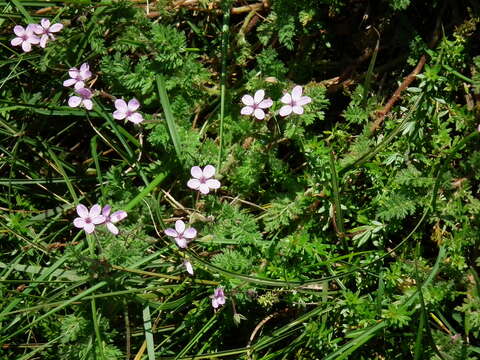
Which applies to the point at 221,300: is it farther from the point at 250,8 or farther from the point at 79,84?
the point at 250,8

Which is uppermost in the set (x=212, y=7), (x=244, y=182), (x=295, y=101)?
(x=212, y=7)

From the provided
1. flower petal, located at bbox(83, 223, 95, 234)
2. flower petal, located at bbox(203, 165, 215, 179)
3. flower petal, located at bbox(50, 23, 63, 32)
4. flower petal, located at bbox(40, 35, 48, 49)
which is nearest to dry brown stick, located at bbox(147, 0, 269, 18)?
flower petal, located at bbox(50, 23, 63, 32)

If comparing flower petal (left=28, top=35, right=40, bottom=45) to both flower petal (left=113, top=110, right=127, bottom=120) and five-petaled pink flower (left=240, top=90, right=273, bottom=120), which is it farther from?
five-petaled pink flower (left=240, top=90, right=273, bottom=120)

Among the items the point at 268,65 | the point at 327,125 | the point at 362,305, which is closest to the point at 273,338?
the point at 362,305

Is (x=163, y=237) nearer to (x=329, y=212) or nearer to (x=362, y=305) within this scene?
(x=329, y=212)

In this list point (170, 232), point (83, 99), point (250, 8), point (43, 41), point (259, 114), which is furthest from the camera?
point (250, 8)

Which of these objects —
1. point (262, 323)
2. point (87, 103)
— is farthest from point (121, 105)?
point (262, 323)
